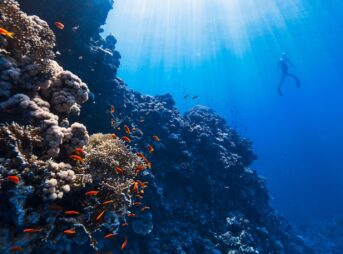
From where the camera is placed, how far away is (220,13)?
65500 millimetres

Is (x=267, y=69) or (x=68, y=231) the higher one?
(x=267, y=69)

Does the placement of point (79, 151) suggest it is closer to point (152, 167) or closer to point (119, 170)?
point (119, 170)

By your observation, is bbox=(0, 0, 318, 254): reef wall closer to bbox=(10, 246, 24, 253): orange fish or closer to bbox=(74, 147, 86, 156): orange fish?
bbox=(74, 147, 86, 156): orange fish

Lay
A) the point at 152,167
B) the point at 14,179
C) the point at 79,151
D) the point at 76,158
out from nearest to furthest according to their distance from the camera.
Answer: the point at 14,179 → the point at 76,158 → the point at 79,151 → the point at 152,167

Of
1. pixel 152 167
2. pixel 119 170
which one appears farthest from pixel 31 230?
pixel 152 167

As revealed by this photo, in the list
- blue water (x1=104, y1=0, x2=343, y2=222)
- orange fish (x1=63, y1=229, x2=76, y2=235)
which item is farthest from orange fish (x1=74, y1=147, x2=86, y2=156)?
blue water (x1=104, y1=0, x2=343, y2=222)

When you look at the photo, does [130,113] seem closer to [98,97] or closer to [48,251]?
[98,97]

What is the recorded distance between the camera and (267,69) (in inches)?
4966

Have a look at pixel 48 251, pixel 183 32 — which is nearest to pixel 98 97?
pixel 48 251

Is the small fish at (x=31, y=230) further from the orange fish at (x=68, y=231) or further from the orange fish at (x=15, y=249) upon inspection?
the orange fish at (x=68, y=231)

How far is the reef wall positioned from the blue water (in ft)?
36.1

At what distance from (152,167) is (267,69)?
414 ft

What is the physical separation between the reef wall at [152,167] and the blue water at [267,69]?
10995 millimetres

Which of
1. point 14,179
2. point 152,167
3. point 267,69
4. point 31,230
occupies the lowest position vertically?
point 31,230
